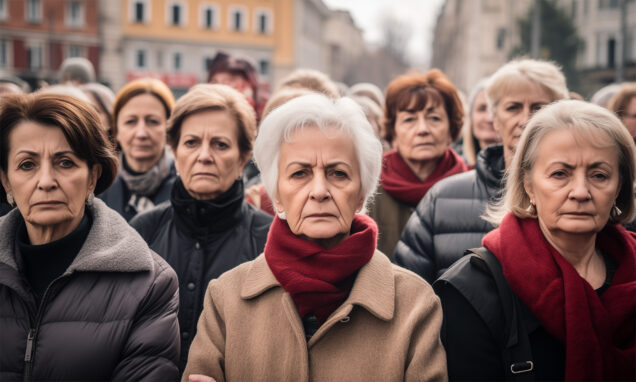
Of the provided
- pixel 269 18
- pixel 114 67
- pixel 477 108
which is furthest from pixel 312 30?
pixel 477 108

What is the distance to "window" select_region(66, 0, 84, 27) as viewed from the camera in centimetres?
4306

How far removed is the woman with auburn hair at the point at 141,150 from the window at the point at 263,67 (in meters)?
47.0

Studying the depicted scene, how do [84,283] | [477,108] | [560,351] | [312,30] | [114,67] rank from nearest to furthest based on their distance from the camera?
[560,351] → [84,283] → [477,108] → [114,67] → [312,30]

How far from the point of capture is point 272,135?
288 cm

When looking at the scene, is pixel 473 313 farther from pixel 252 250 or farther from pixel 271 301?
pixel 252 250

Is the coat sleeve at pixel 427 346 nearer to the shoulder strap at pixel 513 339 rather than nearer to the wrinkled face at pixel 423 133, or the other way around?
the shoulder strap at pixel 513 339

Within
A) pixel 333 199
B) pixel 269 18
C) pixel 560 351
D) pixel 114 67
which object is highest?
pixel 269 18

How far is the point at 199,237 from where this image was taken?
12.4ft

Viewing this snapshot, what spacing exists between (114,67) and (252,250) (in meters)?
45.2

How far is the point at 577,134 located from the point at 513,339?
0.92 metres

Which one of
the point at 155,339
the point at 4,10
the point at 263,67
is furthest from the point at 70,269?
the point at 263,67

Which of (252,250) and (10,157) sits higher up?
(10,157)

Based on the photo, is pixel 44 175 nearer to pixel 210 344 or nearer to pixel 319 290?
pixel 210 344

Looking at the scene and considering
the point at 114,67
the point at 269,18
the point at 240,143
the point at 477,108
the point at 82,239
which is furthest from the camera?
the point at 269,18
